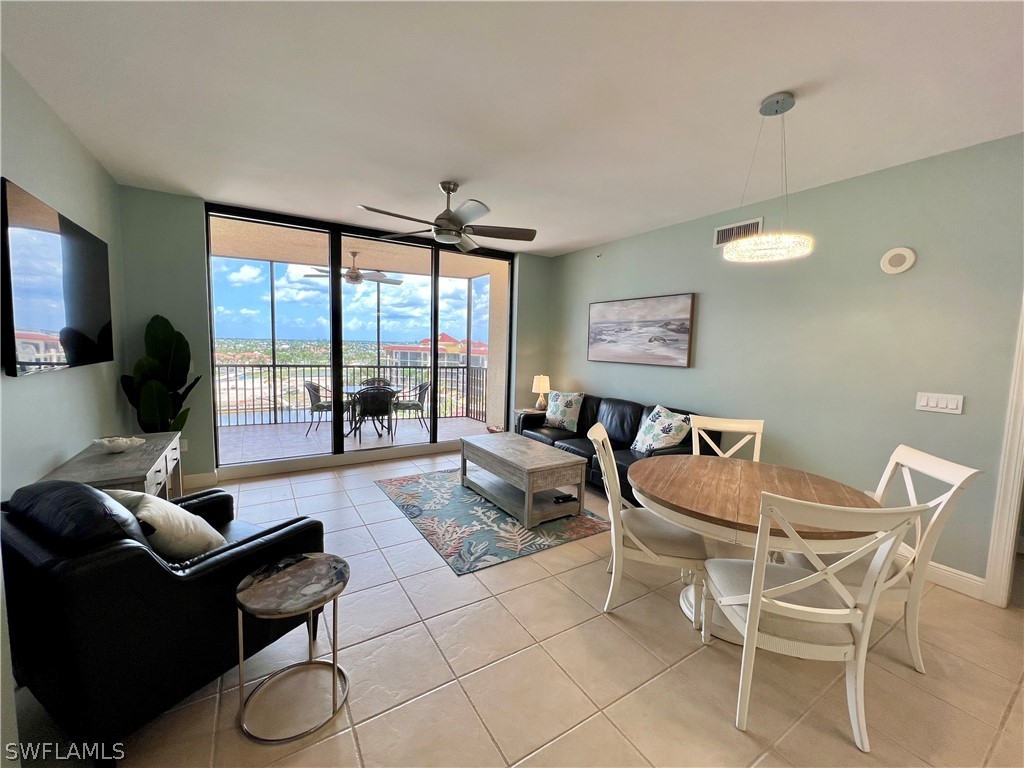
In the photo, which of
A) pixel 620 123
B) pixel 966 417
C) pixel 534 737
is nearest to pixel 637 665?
pixel 534 737

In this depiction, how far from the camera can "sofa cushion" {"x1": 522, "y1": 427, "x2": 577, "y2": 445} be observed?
4.30 m

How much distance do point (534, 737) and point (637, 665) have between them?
1.95 feet

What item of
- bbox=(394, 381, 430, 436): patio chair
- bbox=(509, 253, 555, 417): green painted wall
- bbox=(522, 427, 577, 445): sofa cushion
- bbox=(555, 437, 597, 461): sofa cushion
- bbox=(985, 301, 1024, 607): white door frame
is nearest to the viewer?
bbox=(985, 301, 1024, 607): white door frame

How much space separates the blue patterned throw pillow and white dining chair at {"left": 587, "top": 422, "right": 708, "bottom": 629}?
2443 millimetres

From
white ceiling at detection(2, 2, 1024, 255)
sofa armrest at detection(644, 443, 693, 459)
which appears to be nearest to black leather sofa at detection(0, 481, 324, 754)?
white ceiling at detection(2, 2, 1024, 255)

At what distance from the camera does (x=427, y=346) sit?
17.2ft

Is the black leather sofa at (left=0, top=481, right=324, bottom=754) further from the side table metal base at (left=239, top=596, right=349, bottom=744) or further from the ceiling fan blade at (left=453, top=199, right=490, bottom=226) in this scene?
the ceiling fan blade at (left=453, top=199, right=490, bottom=226)

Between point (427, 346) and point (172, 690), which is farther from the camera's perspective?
point (427, 346)

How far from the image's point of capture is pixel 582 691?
1.65 meters

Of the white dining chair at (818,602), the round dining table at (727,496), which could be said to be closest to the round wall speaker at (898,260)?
the round dining table at (727,496)

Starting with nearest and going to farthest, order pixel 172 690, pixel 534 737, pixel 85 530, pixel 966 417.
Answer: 1. pixel 85 530
2. pixel 172 690
3. pixel 534 737
4. pixel 966 417

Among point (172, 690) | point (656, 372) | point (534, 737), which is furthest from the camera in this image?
point (656, 372)

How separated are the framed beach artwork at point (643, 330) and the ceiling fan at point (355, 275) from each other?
2811mm

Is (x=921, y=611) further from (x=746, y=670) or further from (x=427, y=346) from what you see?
(x=427, y=346)
